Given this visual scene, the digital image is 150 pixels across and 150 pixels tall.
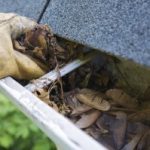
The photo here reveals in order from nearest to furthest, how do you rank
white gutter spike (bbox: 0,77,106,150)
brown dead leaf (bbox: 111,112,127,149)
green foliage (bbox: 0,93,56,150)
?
white gutter spike (bbox: 0,77,106,150), brown dead leaf (bbox: 111,112,127,149), green foliage (bbox: 0,93,56,150)

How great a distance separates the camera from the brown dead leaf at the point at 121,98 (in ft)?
4.69

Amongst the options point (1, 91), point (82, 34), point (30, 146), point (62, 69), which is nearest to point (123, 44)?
point (82, 34)

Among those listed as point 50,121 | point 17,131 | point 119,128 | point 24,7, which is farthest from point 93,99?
point 24,7

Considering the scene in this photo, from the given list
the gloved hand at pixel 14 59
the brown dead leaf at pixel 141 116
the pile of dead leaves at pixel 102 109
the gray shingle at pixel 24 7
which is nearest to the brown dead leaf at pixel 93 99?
the pile of dead leaves at pixel 102 109

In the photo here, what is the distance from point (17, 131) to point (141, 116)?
599 millimetres

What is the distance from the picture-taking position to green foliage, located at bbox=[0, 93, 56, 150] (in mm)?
1633

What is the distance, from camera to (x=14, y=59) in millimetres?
1501

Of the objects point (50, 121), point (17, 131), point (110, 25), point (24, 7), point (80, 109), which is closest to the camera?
point (50, 121)

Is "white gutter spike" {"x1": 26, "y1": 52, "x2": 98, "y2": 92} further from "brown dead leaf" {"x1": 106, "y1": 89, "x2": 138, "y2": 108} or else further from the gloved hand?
"brown dead leaf" {"x1": 106, "y1": 89, "x2": 138, "y2": 108}

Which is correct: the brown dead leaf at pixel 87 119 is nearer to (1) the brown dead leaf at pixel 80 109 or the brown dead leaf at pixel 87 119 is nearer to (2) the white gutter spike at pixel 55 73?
(1) the brown dead leaf at pixel 80 109

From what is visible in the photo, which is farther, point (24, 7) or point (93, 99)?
point (24, 7)

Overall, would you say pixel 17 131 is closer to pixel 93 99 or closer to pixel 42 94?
pixel 42 94

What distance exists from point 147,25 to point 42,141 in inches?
30.9

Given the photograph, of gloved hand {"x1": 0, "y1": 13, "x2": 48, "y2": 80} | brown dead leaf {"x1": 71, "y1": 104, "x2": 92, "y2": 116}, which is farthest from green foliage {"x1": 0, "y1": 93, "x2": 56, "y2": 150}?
brown dead leaf {"x1": 71, "y1": 104, "x2": 92, "y2": 116}
